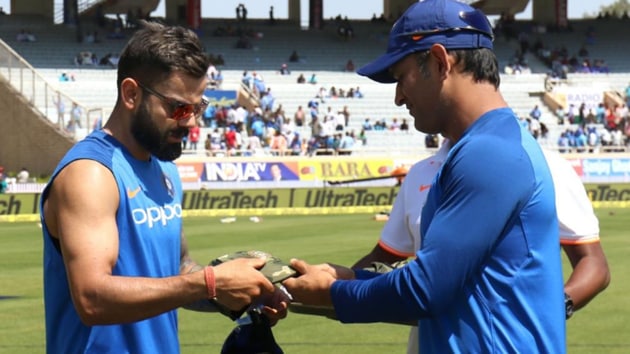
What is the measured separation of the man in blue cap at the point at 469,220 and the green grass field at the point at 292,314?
8.01 meters

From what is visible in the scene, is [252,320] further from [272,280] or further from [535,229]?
[535,229]

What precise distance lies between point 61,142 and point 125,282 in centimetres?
3866

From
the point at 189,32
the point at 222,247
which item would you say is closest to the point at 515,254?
the point at 189,32

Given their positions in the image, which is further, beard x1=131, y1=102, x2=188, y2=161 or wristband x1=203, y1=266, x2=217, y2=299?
beard x1=131, y1=102, x2=188, y2=161

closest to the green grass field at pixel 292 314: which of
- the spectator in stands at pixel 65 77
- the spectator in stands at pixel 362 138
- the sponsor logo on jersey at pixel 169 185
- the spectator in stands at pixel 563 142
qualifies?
the sponsor logo on jersey at pixel 169 185

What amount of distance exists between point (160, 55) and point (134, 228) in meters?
0.64

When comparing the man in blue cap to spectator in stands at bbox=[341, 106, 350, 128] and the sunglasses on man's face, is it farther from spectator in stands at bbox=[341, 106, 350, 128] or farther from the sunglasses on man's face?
spectator in stands at bbox=[341, 106, 350, 128]

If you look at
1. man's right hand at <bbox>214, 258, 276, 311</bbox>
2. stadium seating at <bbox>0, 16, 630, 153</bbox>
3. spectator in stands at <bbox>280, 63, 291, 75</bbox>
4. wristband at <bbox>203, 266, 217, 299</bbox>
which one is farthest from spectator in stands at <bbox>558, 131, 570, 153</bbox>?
wristband at <bbox>203, 266, 217, 299</bbox>

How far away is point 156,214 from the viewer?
4.63 m

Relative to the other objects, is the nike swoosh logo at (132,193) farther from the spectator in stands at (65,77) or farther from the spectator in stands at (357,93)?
the spectator in stands at (357,93)

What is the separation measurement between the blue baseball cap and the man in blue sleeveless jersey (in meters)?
0.95

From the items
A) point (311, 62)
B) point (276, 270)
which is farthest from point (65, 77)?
point (276, 270)

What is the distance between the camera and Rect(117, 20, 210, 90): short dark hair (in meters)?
4.55

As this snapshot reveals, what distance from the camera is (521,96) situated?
53.7 meters
